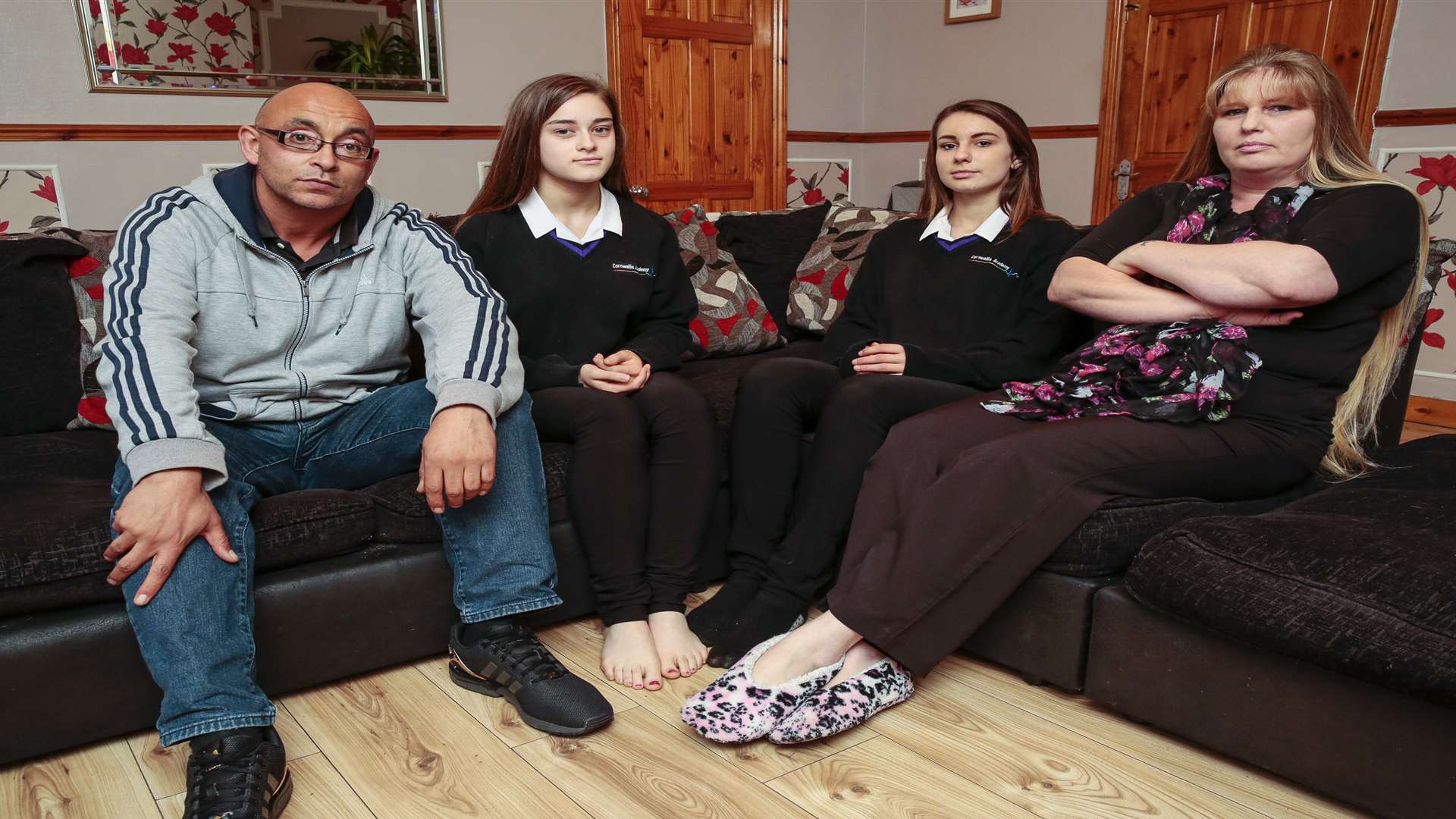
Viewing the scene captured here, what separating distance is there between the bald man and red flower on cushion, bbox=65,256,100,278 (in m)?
0.54

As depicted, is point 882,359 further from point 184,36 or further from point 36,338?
point 184,36

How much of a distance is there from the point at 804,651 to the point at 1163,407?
728 millimetres

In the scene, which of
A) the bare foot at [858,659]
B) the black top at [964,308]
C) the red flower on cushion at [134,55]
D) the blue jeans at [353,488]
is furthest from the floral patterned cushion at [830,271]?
the red flower on cushion at [134,55]

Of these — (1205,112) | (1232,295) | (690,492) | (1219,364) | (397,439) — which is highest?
(1205,112)

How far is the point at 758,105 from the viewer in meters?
5.39

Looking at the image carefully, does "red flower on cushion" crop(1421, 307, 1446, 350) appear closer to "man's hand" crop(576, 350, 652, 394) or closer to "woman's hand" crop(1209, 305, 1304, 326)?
"woman's hand" crop(1209, 305, 1304, 326)

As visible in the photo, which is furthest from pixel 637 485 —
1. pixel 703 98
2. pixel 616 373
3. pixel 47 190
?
pixel 703 98

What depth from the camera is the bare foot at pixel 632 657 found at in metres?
1.75

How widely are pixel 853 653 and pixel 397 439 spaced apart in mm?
882

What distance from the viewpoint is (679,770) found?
4.89ft

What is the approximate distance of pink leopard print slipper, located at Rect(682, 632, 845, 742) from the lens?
1.52 m

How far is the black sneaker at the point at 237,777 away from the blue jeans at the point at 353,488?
4cm

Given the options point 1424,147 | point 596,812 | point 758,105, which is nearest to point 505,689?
point 596,812

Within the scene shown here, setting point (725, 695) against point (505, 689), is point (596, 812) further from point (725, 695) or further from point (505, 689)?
point (505, 689)
